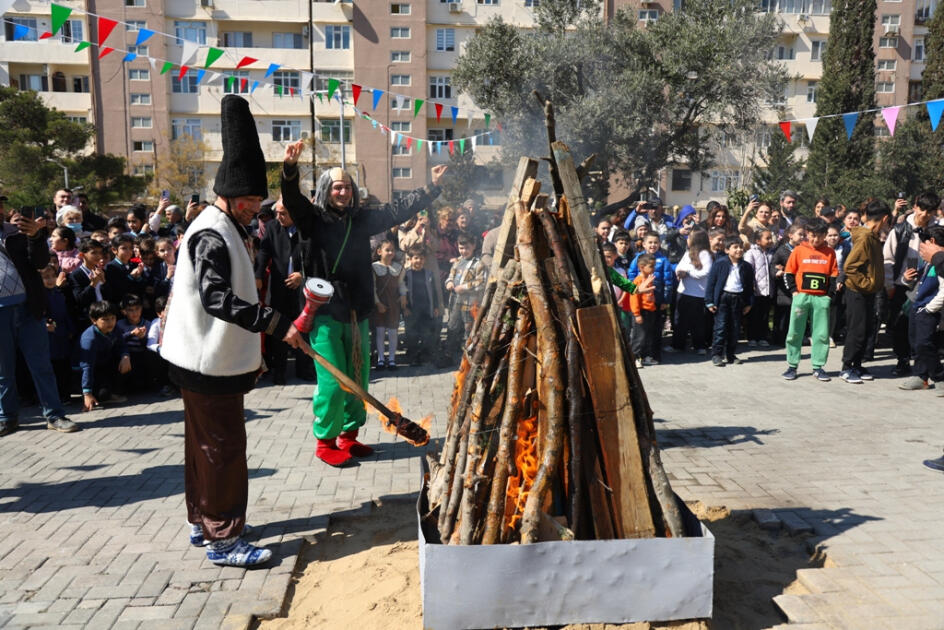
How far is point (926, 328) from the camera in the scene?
8438 millimetres

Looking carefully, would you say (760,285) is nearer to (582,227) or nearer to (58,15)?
(582,227)

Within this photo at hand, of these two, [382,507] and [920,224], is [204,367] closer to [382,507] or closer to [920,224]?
[382,507]

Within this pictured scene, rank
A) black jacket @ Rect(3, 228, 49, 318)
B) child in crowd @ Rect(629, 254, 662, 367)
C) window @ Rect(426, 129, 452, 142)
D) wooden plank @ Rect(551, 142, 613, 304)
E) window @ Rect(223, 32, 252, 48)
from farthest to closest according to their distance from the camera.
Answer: window @ Rect(426, 129, 452, 142) < window @ Rect(223, 32, 252, 48) < child in crowd @ Rect(629, 254, 662, 367) < black jacket @ Rect(3, 228, 49, 318) < wooden plank @ Rect(551, 142, 613, 304)

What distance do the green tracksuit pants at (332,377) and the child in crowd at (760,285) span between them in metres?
7.12

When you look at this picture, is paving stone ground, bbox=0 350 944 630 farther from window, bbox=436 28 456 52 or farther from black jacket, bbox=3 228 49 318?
window, bbox=436 28 456 52

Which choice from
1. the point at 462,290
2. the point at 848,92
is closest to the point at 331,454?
the point at 462,290

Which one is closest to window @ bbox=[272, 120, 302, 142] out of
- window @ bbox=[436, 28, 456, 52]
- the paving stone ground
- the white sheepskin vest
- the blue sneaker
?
window @ bbox=[436, 28, 456, 52]

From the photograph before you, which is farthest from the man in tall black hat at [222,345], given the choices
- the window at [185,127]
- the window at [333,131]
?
the window at [185,127]

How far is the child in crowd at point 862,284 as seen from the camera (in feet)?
28.7

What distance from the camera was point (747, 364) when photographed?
1012cm

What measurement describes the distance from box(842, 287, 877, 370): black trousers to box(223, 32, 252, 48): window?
140 ft

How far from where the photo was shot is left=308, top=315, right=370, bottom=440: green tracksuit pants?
5.72 metres

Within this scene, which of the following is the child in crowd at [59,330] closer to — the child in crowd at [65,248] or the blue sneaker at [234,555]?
the child in crowd at [65,248]

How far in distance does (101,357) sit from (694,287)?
7853 millimetres
